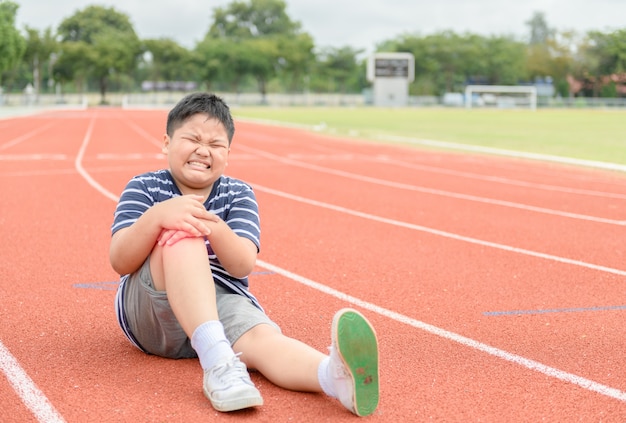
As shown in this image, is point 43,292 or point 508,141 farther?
point 508,141

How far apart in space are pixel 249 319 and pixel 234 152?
643 inches

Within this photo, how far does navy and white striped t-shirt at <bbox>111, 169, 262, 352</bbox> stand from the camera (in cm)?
380

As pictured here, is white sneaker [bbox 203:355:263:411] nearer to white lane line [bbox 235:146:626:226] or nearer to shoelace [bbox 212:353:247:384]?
shoelace [bbox 212:353:247:384]

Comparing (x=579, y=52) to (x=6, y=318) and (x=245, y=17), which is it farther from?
(x=6, y=318)

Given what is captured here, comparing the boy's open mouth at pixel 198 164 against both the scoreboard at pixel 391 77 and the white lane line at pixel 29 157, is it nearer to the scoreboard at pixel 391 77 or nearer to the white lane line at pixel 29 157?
the white lane line at pixel 29 157

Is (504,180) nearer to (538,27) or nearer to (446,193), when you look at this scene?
(446,193)

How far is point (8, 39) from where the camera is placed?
2383 inches

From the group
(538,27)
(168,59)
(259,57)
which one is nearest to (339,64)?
(259,57)

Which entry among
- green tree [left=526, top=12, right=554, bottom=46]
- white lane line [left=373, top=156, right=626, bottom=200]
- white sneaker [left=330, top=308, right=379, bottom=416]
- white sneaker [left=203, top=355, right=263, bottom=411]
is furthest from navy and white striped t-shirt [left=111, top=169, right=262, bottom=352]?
green tree [left=526, top=12, right=554, bottom=46]

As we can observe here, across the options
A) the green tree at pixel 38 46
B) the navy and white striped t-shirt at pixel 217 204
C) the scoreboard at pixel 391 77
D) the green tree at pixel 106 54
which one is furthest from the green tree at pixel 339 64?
the navy and white striped t-shirt at pixel 217 204

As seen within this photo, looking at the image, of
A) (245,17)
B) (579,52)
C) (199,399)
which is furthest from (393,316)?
(245,17)

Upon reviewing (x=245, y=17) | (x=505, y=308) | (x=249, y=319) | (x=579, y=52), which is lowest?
(x=505, y=308)

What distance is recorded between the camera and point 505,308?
5.27 m

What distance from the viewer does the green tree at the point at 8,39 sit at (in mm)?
60188
